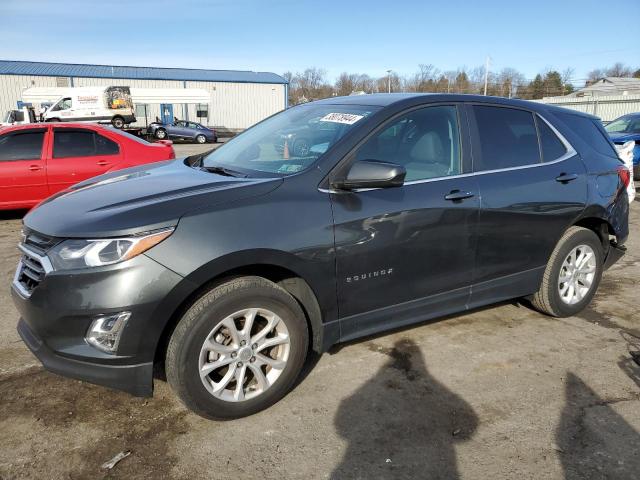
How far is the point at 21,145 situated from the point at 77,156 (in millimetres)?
769

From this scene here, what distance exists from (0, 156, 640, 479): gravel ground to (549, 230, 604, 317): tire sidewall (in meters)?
0.39

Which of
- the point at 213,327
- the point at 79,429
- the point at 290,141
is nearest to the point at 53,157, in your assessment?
the point at 290,141

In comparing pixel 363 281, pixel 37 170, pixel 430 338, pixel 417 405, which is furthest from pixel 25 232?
pixel 37 170

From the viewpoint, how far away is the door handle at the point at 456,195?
323cm

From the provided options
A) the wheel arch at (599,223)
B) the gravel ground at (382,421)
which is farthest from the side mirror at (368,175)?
the wheel arch at (599,223)

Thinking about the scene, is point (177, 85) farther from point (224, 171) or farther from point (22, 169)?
point (224, 171)

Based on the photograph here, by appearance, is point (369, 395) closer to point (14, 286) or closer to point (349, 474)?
point (349, 474)

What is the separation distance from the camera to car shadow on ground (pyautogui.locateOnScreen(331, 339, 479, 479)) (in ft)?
7.93

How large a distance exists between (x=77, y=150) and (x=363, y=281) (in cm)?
638

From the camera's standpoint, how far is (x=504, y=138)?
3.66 metres

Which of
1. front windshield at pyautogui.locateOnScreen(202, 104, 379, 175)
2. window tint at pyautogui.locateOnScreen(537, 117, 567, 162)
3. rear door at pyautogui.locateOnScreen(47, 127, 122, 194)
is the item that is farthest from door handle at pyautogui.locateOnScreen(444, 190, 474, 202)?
rear door at pyautogui.locateOnScreen(47, 127, 122, 194)

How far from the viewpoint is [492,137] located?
Result: 3.59m

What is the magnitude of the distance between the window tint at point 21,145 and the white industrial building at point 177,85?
30796mm

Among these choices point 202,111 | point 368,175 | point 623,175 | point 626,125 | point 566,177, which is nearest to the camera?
point 368,175
